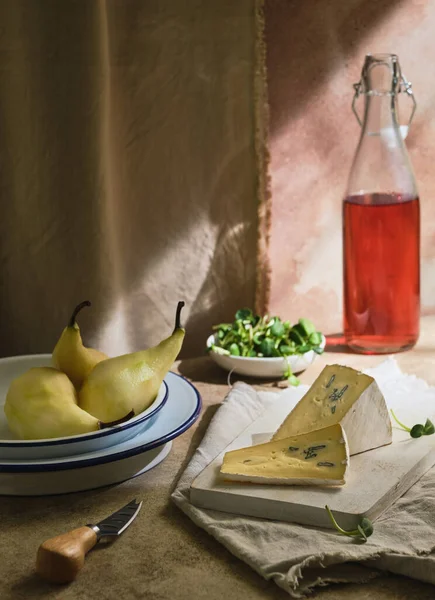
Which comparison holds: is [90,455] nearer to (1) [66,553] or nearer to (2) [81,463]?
(2) [81,463]

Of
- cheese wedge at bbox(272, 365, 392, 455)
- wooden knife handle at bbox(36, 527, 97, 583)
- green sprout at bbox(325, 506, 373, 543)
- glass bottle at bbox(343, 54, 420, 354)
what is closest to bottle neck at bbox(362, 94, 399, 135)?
glass bottle at bbox(343, 54, 420, 354)

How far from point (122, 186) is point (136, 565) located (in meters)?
0.71

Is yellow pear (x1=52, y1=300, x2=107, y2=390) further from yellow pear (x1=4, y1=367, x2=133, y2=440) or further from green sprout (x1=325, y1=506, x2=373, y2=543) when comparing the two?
green sprout (x1=325, y1=506, x2=373, y2=543)

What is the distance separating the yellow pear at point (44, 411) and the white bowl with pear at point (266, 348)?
16.8 inches

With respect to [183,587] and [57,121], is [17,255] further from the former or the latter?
[183,587]

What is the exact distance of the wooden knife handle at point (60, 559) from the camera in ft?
2.49

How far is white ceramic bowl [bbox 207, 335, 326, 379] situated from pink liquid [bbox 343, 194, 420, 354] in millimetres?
150

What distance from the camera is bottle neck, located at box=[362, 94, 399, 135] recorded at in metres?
1.39

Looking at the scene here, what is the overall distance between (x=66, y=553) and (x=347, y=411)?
0.36 meters

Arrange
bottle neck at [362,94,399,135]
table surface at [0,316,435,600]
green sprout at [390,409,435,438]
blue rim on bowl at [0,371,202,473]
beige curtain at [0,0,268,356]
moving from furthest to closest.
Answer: bottle neck at [362,94,399,135]
beige curtain at [0,0,268,356]
green sprout at [390,409,435,438]
blue rim on bowl at [0,371,202,473]
table surface at [0,316,435,600]

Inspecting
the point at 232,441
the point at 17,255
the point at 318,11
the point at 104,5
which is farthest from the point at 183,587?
the point at 318,11

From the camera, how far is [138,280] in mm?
1410

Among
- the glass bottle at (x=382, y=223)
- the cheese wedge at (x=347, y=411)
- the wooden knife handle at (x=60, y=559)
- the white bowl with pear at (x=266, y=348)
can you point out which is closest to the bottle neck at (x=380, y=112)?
the glass bottle at (x=382, y=223)

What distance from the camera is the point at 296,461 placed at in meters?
0.90
